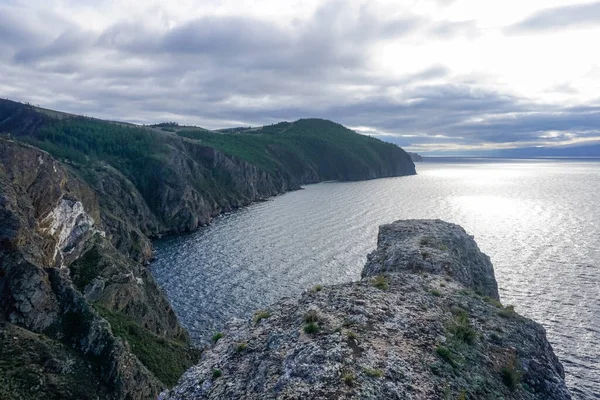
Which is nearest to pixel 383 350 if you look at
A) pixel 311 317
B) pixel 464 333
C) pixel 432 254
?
pixel 311 317

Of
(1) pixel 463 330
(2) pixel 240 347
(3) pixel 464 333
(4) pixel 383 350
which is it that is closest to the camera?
(4) pixel 383 350

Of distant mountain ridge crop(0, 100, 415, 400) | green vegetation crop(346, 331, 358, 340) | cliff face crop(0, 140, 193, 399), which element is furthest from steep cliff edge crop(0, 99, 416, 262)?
green vegetation crop(346, 331, 358, 340)

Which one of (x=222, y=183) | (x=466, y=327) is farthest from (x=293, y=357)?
(x=222, y=183)

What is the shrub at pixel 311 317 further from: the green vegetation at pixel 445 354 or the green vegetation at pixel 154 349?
the green vegetation at pixel 154 349

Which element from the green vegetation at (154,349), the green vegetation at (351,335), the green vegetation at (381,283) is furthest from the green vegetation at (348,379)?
the green vegetation at (154,349)

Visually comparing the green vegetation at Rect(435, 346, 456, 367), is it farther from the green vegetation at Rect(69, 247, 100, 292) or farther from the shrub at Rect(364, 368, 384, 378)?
the green vegetation at Rect(69, 247, 100, 292)

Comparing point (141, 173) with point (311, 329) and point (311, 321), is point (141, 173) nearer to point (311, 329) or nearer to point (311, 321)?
point (311, 321)
